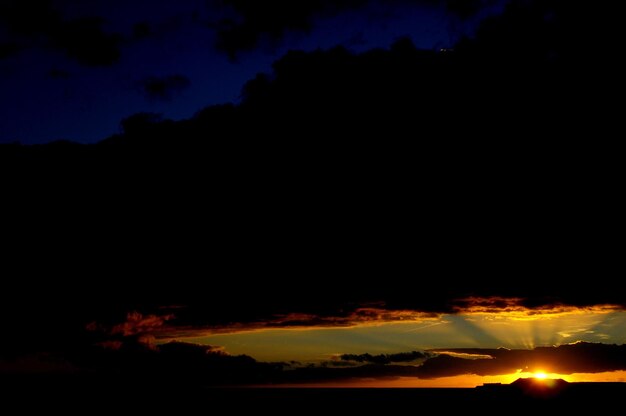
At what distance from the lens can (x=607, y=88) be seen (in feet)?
31.6

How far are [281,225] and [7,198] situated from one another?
309 inches

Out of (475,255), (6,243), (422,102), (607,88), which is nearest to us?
(607,88)

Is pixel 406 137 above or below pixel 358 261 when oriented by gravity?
above

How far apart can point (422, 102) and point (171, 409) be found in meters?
15.5

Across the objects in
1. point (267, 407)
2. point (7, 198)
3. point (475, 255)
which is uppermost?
point (7, 198)

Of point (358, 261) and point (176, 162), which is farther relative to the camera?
point (358, 261)

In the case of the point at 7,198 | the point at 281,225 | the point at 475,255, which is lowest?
the point at 475,255

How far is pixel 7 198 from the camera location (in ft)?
49.1

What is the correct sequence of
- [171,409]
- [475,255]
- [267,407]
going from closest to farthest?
[475,255] → [171,409] → [267,407]

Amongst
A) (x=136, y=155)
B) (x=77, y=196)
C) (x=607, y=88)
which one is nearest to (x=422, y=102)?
(x=607, y=88)

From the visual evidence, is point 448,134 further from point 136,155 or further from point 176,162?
point 136,155

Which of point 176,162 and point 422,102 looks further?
point 176,162

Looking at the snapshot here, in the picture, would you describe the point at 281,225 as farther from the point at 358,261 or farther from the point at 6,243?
the point at 6,243

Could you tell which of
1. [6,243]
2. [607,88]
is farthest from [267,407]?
[607,88]
